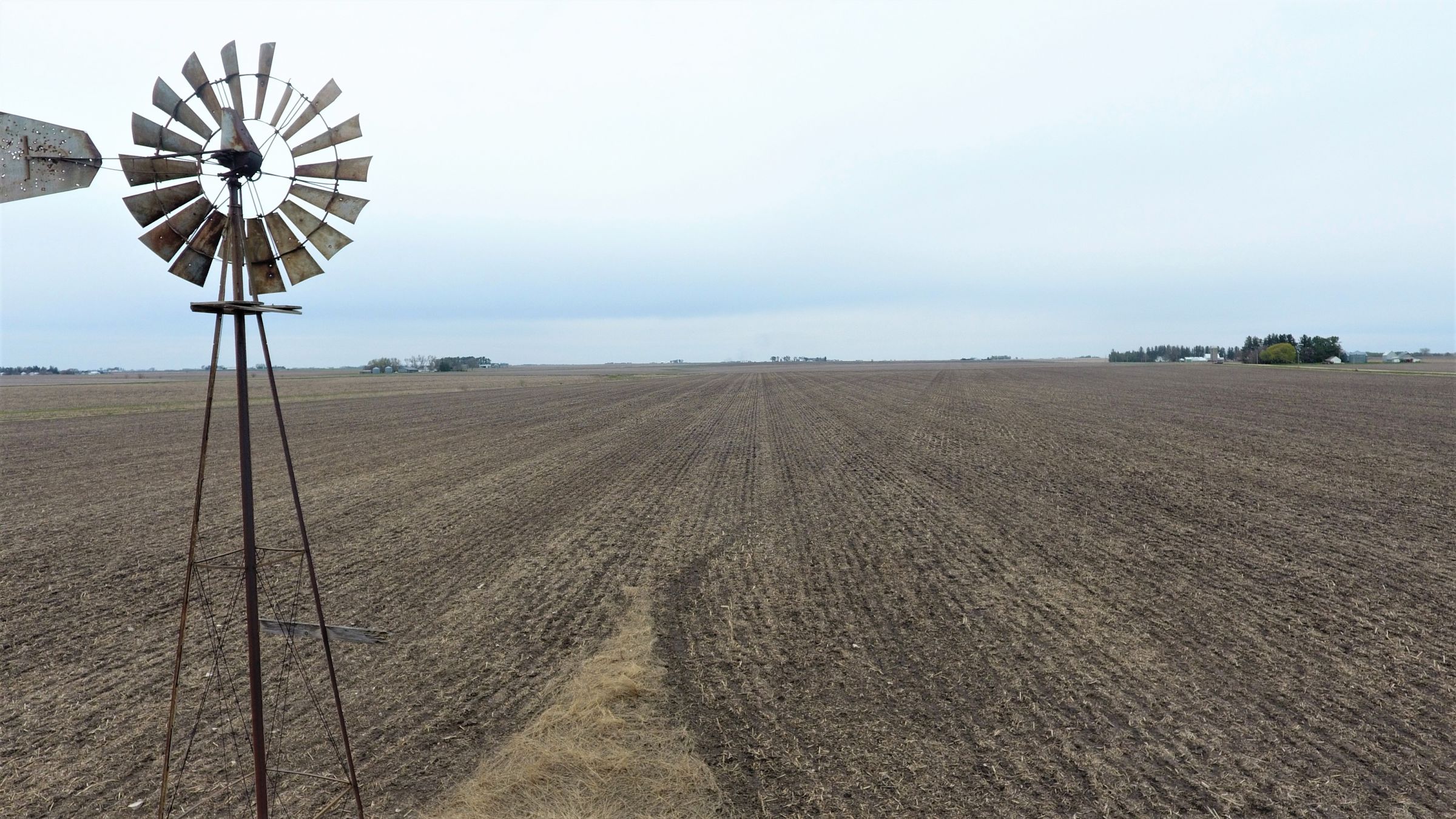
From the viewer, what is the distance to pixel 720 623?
7855mm

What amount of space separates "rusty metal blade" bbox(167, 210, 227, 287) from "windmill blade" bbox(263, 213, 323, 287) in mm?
216

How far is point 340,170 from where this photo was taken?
383 cm

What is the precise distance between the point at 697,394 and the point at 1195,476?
38.0 metres

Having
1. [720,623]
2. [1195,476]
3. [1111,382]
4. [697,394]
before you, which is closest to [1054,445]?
[1195,476]

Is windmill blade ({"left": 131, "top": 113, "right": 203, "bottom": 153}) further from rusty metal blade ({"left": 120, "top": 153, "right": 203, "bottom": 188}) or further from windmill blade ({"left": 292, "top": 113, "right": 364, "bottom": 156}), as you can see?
windmill blade ({"left": 292, "top": 113, "right": 364, "bottom": 156})

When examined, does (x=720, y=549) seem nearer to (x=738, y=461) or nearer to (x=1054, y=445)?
(x=738, y=461)

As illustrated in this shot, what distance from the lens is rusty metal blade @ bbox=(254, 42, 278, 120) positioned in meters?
3.53

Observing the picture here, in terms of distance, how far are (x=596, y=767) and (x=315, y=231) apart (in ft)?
13.3

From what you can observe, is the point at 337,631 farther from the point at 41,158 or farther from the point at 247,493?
the point at 41,158

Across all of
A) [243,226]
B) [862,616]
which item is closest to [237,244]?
[243,226]

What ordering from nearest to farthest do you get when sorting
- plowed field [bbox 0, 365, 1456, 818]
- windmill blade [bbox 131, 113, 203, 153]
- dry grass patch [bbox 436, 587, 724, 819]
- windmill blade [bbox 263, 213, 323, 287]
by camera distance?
windmill blade [bbox 131, 113, 203, 153] < windmill blade [bbox 263, 213, 323, 287] < dry grass patch [bbox 436, 587, 724, 819] < plowed field [bbox 0, 365, 1456, 818]

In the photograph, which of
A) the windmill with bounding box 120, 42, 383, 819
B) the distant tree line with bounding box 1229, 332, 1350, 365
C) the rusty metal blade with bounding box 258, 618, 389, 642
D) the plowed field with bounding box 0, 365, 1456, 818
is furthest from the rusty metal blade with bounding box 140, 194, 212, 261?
the distant tree line with bounding box 1229, 332, 1350, 365

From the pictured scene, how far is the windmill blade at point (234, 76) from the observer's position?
3449mm

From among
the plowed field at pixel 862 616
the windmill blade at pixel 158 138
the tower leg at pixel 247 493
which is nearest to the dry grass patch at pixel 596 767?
the plowed field at pixel 862 616
